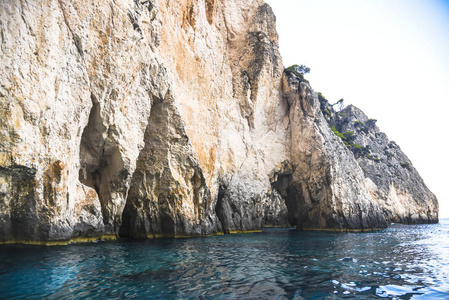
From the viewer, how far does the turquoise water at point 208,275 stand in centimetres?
606

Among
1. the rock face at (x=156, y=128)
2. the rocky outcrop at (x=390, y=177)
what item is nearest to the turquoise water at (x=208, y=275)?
the rock face at (x=156, y=128)

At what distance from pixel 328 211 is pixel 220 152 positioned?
13.3m

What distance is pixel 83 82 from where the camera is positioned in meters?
12.7

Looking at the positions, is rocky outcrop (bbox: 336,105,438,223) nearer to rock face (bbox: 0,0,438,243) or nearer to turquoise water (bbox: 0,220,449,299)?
rock face (bbox: 0,0,438,243)

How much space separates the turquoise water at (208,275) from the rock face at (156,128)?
300 cm

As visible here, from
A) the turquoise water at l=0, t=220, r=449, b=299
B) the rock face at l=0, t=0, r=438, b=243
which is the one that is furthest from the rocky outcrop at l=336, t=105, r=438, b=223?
the turquoise water at l=0, t=220, r=449, b=299

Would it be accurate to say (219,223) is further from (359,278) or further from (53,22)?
(53,22)

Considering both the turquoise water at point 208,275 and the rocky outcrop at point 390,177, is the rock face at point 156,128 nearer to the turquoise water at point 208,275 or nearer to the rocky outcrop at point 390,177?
the turquoise water at point 208,275

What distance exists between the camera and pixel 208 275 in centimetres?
768

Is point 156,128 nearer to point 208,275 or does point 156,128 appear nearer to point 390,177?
point 208,275

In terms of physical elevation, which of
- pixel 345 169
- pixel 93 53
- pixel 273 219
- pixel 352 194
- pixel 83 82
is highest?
pixel 93 53

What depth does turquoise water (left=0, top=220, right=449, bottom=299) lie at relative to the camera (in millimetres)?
6062

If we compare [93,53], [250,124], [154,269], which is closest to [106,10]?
[93,53]

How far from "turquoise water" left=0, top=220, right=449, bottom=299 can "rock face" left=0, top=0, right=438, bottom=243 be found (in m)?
3.00
